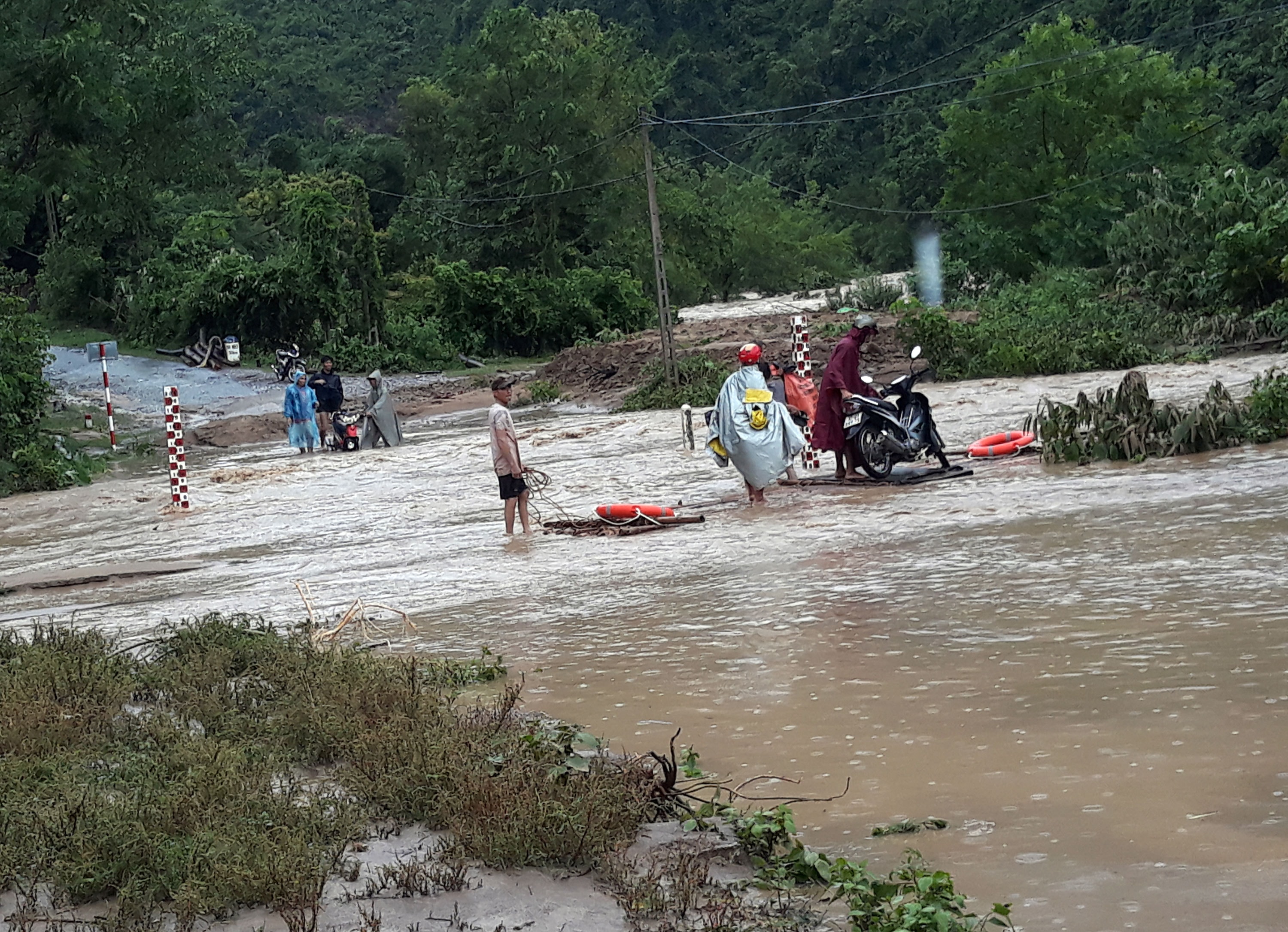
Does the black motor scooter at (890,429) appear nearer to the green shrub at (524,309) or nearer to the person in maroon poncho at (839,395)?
the person in maroon poncho at (839,395)

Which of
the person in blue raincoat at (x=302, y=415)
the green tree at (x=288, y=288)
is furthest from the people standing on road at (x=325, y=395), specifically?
the green tree at (x=288, y=288)

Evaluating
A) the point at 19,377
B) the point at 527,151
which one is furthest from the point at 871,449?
the point at 527,151

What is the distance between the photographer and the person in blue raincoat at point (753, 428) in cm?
1409

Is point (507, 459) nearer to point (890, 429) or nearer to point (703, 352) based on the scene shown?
point (890, 429)

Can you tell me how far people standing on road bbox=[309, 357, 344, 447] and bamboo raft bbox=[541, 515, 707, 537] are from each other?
45.8 feet

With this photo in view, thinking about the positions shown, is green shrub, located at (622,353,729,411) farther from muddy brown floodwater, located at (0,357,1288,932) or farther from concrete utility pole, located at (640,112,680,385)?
muddy brown floodwater, located at (0,357,1288,932)

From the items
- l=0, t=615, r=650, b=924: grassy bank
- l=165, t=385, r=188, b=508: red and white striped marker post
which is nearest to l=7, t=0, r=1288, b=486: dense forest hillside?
l=165, t=385, r=188, b=508: red and white striped marker post

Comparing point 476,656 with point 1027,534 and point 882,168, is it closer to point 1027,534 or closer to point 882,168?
point 1027,534

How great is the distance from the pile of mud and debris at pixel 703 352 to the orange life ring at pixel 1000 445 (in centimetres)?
1501

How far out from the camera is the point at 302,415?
26.8 metres

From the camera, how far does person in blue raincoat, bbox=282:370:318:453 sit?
26.5 metres

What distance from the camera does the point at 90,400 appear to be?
37188mm

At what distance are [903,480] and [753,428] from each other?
6.00ft

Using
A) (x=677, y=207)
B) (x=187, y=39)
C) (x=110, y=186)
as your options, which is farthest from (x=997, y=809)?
(x=677, y=207)
